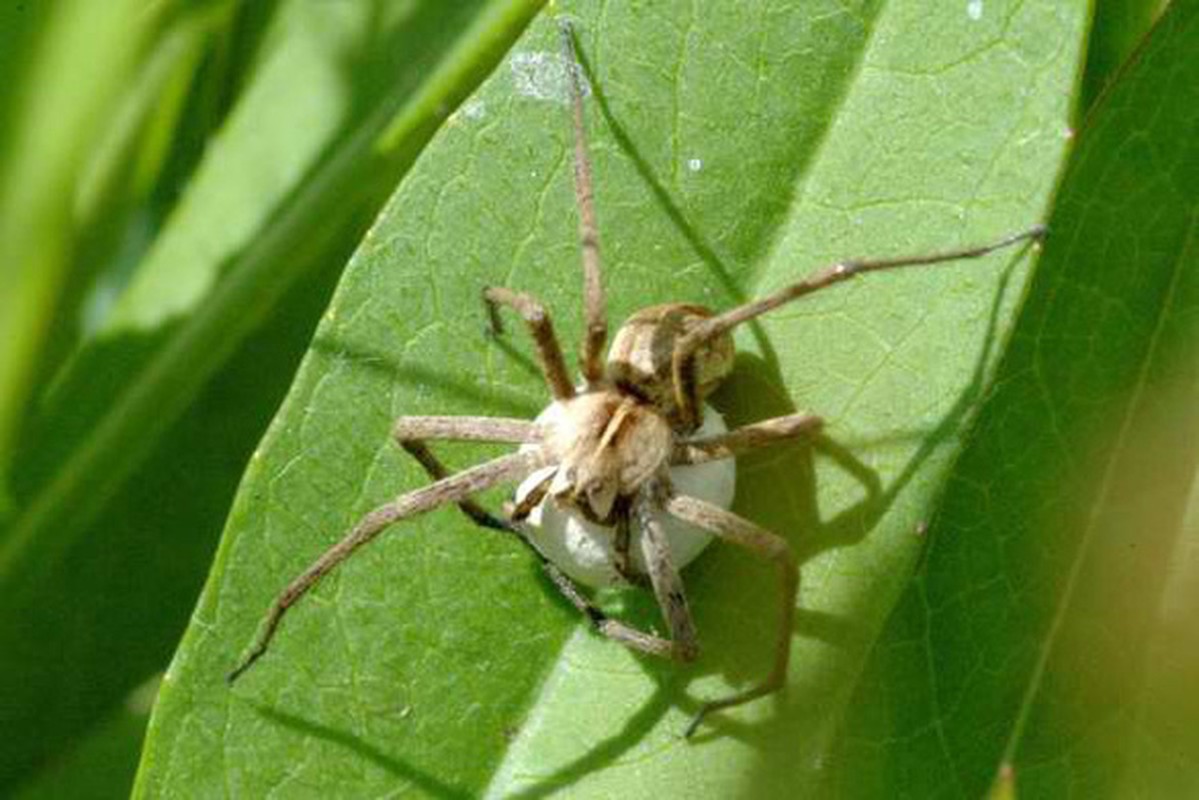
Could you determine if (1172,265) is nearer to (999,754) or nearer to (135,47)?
(999,754)

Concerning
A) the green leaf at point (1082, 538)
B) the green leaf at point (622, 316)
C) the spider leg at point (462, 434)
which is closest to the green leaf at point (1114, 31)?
the green leaf at point (1082, 538)

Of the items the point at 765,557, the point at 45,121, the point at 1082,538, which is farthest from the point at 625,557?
the point at 45,121

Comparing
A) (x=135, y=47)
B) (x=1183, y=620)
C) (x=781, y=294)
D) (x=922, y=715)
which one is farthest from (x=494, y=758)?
(x=135, y=47)

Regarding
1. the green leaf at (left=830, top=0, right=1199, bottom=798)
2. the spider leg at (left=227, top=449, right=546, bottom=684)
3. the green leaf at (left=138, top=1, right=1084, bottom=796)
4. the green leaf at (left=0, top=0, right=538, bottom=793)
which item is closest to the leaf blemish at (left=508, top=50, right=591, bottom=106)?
the green leaf at (left=138, top=1, right=1084, bottom=796)

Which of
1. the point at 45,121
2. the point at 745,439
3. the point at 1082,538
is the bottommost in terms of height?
the point at 1082,538

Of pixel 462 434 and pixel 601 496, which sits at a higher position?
pixel 462 434

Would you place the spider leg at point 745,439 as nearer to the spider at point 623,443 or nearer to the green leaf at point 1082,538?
the spider at point 623,443

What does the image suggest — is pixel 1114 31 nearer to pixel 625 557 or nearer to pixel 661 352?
pixel 661 352
